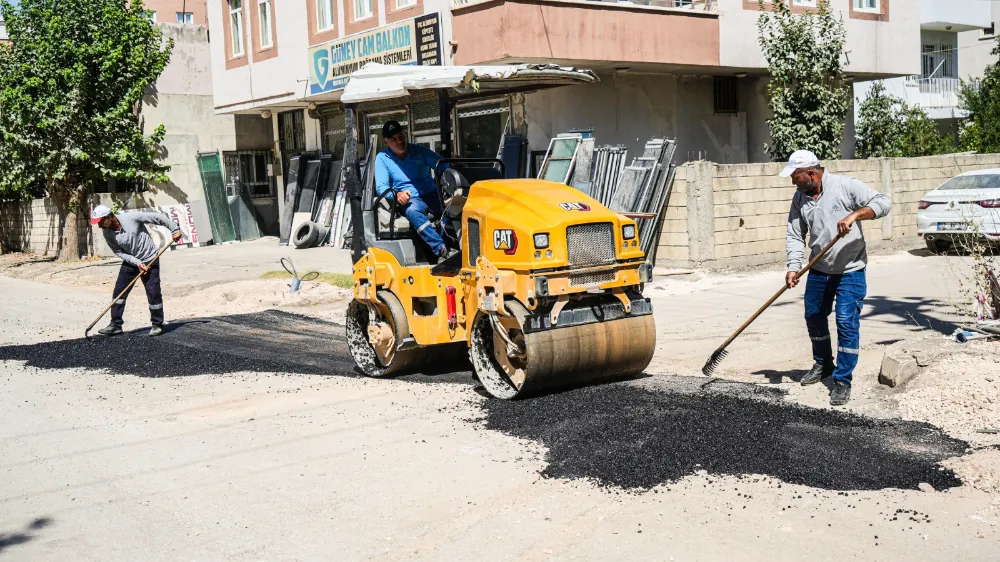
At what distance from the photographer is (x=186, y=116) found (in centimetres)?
2866

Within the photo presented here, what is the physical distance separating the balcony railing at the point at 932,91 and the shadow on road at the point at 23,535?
32.1 meters

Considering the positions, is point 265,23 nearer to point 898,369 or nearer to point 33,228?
point 33,228

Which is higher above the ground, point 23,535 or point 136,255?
point 136,255

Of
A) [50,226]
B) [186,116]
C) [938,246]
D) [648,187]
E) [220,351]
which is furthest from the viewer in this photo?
[186,116]

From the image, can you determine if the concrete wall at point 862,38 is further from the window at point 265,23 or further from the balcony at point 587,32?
the window at point 265,23

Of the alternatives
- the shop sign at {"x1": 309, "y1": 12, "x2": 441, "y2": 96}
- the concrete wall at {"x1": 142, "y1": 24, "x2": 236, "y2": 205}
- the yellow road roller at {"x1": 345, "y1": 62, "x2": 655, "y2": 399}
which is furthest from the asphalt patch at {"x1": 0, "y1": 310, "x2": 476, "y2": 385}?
the concrete wall at {"x1": 142, "y1": 24, "x2": 236, "y2": 205}

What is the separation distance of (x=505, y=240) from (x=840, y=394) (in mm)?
2549

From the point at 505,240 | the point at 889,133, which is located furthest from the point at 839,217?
the point at 889,133

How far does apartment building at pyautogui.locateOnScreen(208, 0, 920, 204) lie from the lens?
17.4 metres

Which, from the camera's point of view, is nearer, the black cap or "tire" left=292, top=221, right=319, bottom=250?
the black cap

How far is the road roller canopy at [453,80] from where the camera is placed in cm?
804

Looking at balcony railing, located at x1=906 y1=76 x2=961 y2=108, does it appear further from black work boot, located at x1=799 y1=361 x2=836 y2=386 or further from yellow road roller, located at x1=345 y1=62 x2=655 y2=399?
yellow road roller, located at x1=345 y1=62 x2=655 y2=399

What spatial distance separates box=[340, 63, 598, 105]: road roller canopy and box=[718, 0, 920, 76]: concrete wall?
1201 cm

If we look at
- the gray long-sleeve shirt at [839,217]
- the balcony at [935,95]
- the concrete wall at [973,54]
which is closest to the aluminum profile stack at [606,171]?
the gray long-sleeve shirt at [839,217]
